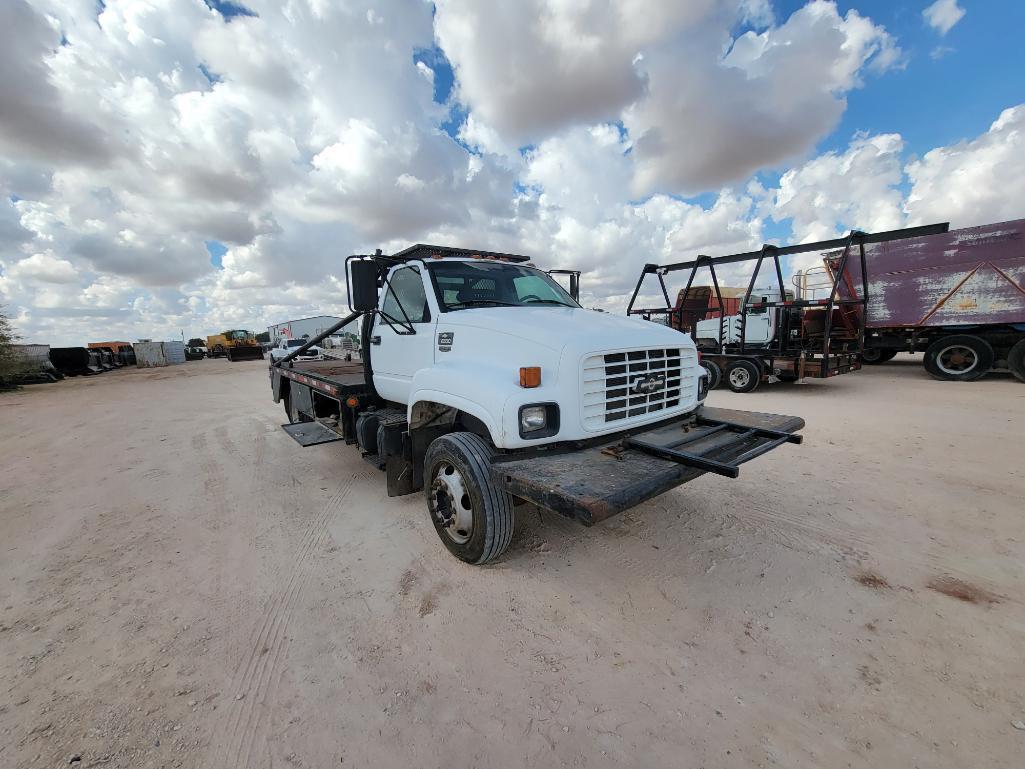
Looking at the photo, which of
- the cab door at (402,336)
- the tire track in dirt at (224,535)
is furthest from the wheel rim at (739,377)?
the tire track in dirt at (224,535)

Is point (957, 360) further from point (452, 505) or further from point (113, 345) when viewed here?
point (113, 345)

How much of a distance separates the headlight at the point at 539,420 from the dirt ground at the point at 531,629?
100 cm

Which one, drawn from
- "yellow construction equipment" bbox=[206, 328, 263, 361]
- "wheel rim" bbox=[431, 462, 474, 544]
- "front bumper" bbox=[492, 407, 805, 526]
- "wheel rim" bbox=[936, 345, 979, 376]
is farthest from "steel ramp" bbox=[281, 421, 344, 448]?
"yellow construction equipment" bbox=[206, 328, 263, 361]

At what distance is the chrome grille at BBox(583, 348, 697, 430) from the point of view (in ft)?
9.24

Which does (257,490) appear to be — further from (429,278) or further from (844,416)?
(844,416)

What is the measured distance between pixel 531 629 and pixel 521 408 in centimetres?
124

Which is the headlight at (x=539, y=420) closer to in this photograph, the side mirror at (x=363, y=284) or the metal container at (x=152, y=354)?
the side mirror at (x=363, y=284)

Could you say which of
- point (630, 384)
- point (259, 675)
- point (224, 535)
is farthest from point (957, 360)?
point (224, 535)

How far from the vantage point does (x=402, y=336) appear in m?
4.03

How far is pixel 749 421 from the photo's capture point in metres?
3.61

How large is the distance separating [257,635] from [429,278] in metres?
2.83

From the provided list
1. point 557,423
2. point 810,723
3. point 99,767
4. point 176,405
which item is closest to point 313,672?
point 99,767

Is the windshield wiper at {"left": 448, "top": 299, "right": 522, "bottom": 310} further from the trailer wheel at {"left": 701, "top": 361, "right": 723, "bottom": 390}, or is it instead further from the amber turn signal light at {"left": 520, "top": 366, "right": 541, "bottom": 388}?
the trailer wheel at {"left": 701, "top": 361, "right": 723, "bottom": 390}

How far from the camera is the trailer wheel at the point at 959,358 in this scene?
10.1 meters
